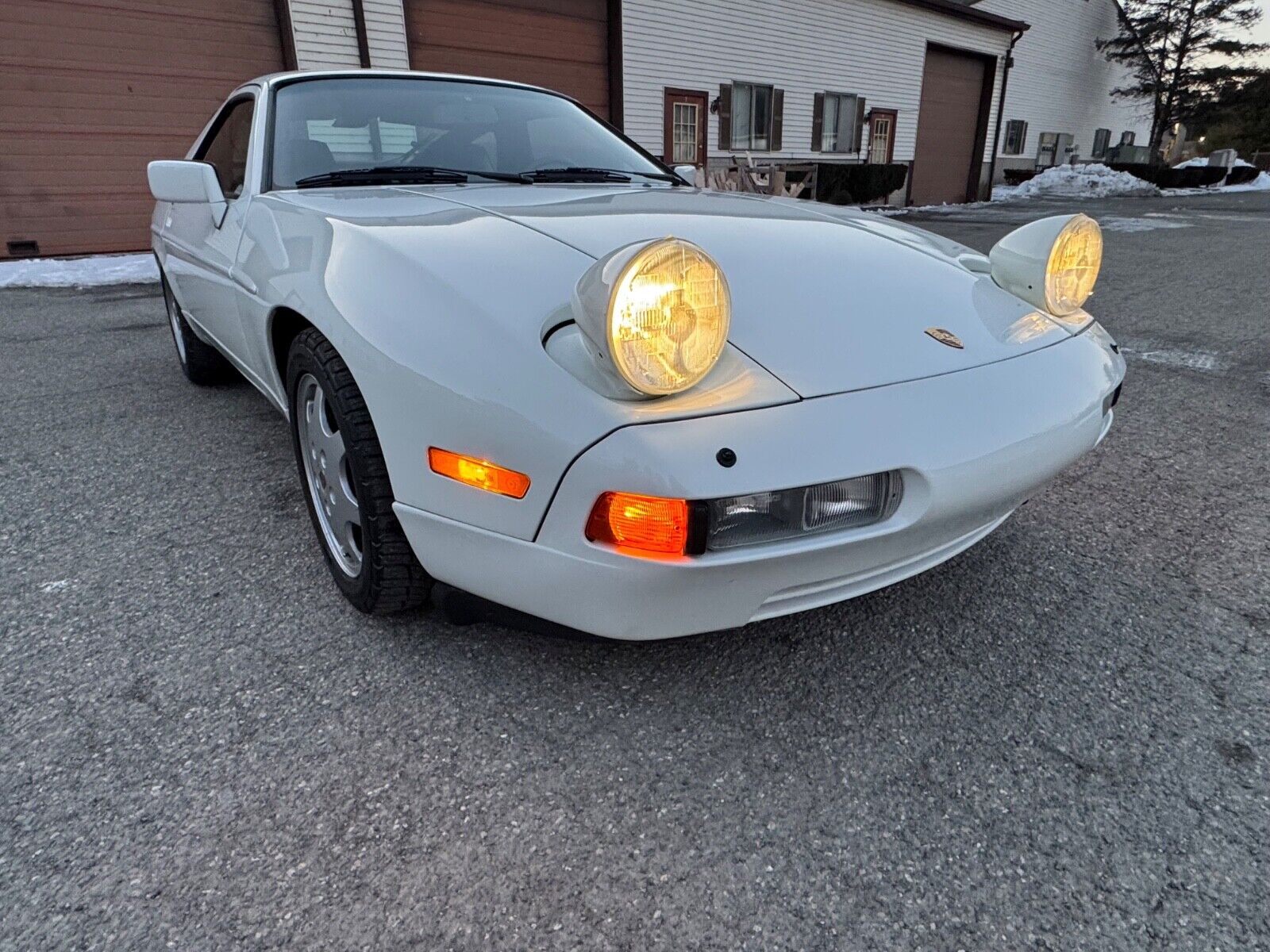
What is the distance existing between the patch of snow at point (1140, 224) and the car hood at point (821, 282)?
10.8 m

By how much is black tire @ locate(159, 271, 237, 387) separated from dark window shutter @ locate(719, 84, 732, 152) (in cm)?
1210

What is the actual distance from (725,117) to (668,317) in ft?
46.6

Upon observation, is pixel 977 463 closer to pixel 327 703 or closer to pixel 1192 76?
pixel 327 703

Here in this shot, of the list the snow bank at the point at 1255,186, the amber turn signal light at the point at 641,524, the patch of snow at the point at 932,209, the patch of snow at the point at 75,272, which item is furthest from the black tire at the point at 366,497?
the snow bank at the point at 1255,186

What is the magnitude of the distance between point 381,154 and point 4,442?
6.45 ft

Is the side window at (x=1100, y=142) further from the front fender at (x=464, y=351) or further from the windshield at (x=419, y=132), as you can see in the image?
the front fender at (x=464, y=351)

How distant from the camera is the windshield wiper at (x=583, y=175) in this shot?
2.38 m

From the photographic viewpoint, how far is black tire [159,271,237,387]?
3436 mm

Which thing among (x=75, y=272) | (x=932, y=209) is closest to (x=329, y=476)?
(x=75, y=272)

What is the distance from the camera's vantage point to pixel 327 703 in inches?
59.3

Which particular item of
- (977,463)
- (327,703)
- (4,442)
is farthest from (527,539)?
(4,442)

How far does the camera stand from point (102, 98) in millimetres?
7711

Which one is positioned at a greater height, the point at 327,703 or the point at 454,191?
the point at 454,191

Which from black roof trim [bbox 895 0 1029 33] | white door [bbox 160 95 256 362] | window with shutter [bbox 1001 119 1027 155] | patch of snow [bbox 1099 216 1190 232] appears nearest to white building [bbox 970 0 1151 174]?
window with shutter [bbox 1001 119 1027 155]
